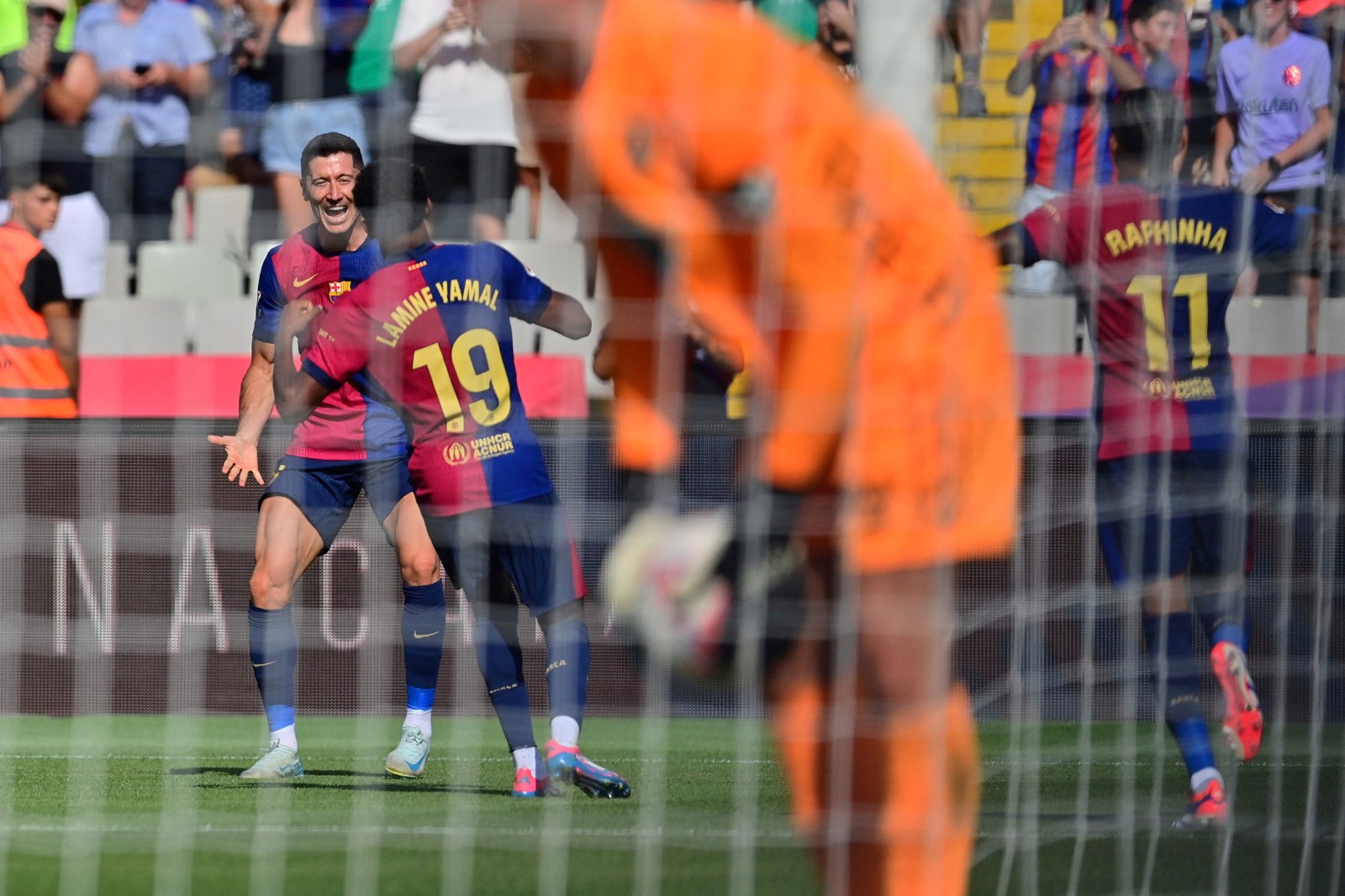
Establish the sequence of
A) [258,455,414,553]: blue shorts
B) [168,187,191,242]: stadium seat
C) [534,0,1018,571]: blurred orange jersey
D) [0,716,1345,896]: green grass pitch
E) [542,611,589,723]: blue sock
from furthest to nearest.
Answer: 1. [168,187,191,242]: stadium seat
2. [258,455,414,553]: blue shorts
3. [542,611,589,723]: blue sock
4. [0,716,1345,896]: green grass pitch
5. [534,0,1018,571]: blurred orange jersey

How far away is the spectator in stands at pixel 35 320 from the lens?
17.4 ft

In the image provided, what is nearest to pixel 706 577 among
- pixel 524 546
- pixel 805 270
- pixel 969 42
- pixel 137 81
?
pixel 805 270

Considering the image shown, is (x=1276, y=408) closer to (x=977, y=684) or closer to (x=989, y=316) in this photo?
(x=977, y=684)

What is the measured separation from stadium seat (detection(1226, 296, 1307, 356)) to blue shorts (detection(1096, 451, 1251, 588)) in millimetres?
573

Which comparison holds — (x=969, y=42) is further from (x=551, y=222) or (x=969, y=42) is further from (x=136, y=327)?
(x=136, y=327)

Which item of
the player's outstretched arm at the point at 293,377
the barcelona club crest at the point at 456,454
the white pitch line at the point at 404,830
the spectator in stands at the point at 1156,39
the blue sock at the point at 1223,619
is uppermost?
the spectator in stands at the point at 1156,39

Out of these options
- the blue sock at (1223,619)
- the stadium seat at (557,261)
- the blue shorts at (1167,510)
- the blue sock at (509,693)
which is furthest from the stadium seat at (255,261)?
the blue sock at (1223,619)

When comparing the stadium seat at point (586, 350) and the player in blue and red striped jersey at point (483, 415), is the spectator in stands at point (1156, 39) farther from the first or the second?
the stadium seat at point (586, 350)

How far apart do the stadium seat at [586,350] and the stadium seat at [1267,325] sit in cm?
212

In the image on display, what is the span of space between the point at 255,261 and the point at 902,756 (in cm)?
498

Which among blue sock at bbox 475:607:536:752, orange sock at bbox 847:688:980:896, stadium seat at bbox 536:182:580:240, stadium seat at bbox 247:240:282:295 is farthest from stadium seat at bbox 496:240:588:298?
orange sock at bbox 847:688:980:896

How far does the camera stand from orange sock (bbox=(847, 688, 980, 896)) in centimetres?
230

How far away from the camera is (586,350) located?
20.6 feet

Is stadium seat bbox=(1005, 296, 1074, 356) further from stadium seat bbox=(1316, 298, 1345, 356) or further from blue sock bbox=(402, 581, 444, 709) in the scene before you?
blue sock bbox=(402, 581, 444, 709)
